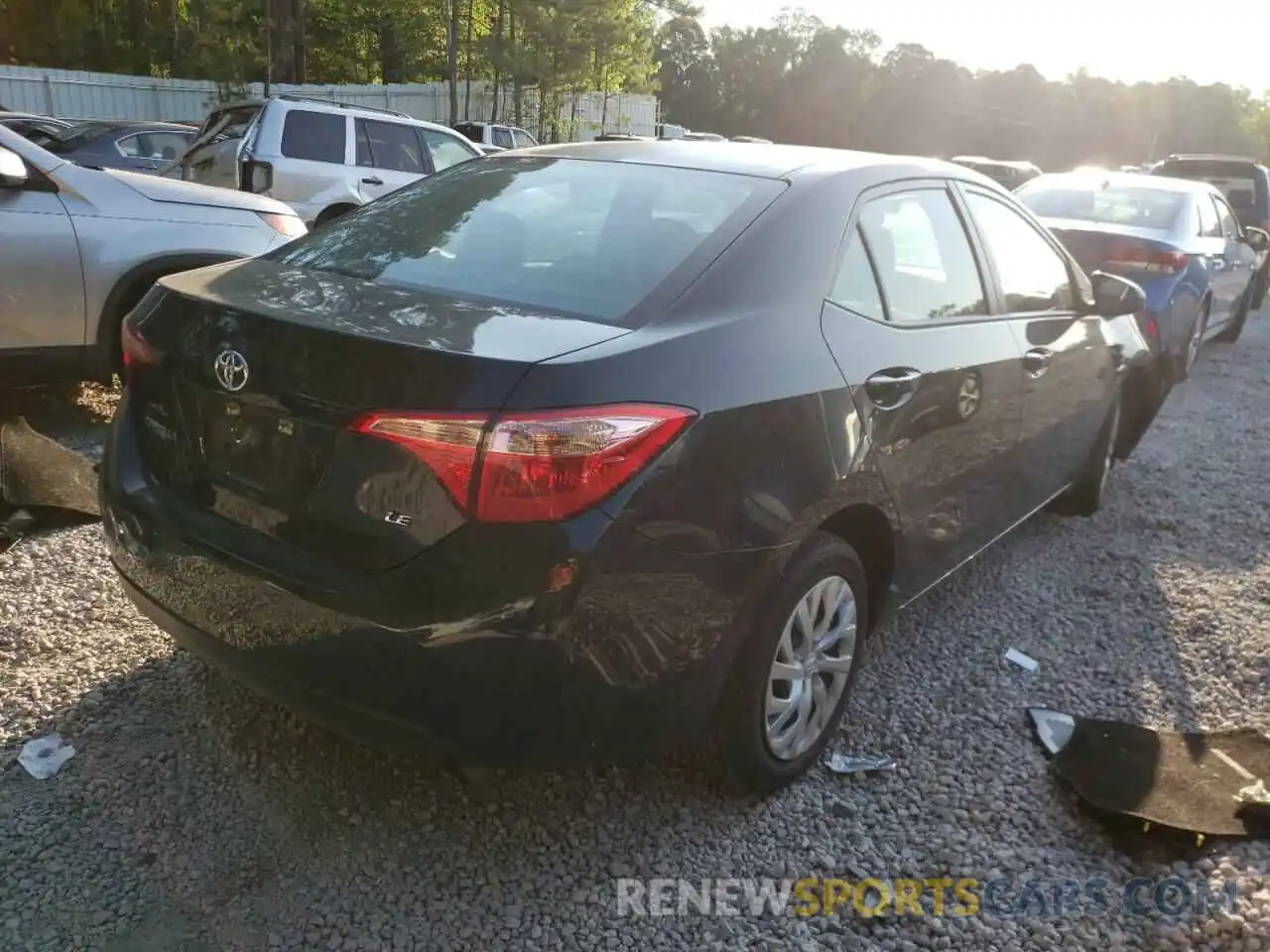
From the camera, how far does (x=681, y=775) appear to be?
2.89 metres

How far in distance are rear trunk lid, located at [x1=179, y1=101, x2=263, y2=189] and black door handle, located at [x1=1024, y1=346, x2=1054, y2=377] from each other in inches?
329

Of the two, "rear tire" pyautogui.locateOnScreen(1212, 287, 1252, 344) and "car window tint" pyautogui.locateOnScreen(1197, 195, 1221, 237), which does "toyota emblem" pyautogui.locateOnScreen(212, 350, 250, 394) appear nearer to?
"car window tint" pyautogui.locateOnScreen(1197, 195, 1221, 237)

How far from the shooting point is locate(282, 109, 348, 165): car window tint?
1035cm

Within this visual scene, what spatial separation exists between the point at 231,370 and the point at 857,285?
1.64 m

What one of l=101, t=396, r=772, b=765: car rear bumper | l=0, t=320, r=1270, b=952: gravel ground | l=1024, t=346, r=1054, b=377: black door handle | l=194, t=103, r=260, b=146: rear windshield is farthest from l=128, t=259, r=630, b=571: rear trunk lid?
l=194, t=103, r=260, b=146: rear windshield

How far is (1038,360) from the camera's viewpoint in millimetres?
3750

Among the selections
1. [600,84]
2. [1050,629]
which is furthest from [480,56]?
[1050,629]

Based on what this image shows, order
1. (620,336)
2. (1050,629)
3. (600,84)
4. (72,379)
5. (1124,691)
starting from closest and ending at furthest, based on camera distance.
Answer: (620,336)
(1124,691)
(1050,629)
(72,379)
(600,84)

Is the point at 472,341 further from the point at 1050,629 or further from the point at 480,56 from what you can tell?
the point at 480,56

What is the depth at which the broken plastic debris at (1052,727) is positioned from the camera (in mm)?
3262

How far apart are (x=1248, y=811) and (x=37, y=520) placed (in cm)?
435

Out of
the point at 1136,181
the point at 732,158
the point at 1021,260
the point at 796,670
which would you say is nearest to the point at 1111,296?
the point at 1021,260

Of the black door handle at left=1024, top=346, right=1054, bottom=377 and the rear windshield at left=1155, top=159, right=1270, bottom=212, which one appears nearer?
the black door handle at left=1024, top=346, right=1054, bottom=377

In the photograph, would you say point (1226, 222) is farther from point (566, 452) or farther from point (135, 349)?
point (135, 349)
